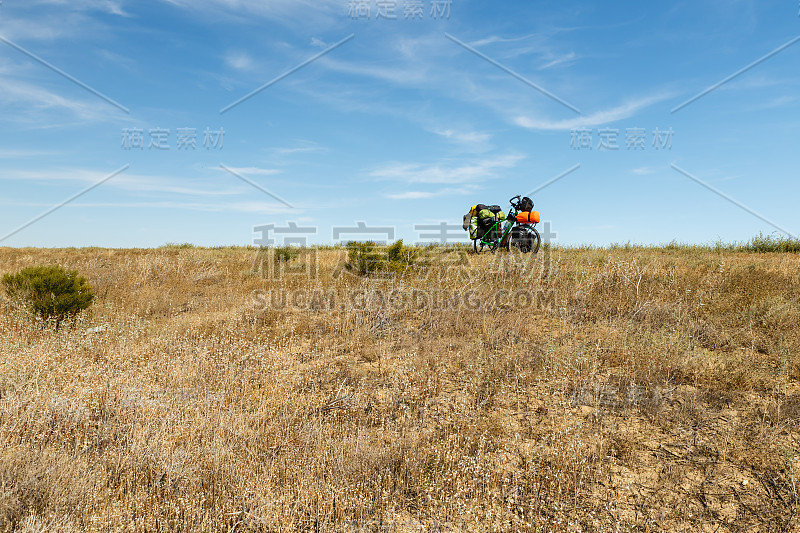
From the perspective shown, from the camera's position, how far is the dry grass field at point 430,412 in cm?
319

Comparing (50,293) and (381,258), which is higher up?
(381,258)

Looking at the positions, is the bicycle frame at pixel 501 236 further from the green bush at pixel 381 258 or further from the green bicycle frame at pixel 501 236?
the green bush at pixel 381 258

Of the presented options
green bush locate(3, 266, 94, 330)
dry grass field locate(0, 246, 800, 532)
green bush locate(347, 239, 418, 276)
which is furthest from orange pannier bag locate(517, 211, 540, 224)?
green bush locate(3, 266, 94, 330)

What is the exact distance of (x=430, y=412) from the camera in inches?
183

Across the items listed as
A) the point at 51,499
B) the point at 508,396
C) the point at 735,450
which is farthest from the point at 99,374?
the point at 735,450

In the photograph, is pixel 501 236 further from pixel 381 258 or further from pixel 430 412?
pixel 430 412

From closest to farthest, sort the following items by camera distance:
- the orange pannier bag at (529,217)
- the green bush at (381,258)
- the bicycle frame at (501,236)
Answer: the green bush at (381,258), the orange pannier bag at (529,217), the bicycle frame at (501,236)

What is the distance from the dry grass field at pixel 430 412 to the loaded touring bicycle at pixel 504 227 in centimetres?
337

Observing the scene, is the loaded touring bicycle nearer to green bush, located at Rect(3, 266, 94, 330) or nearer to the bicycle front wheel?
the bicycle front wheel

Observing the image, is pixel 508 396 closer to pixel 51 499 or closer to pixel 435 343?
pixel 435 343

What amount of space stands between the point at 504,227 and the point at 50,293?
10987mm

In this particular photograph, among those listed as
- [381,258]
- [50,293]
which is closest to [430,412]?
[381,258]

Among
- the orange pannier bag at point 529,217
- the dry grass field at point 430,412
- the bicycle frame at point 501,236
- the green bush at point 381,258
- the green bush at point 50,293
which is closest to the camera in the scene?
the dry grass field at point 430,412

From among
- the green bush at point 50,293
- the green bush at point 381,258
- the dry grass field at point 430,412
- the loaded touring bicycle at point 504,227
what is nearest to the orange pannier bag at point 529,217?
the loaded touring bicycle at point 504,227
